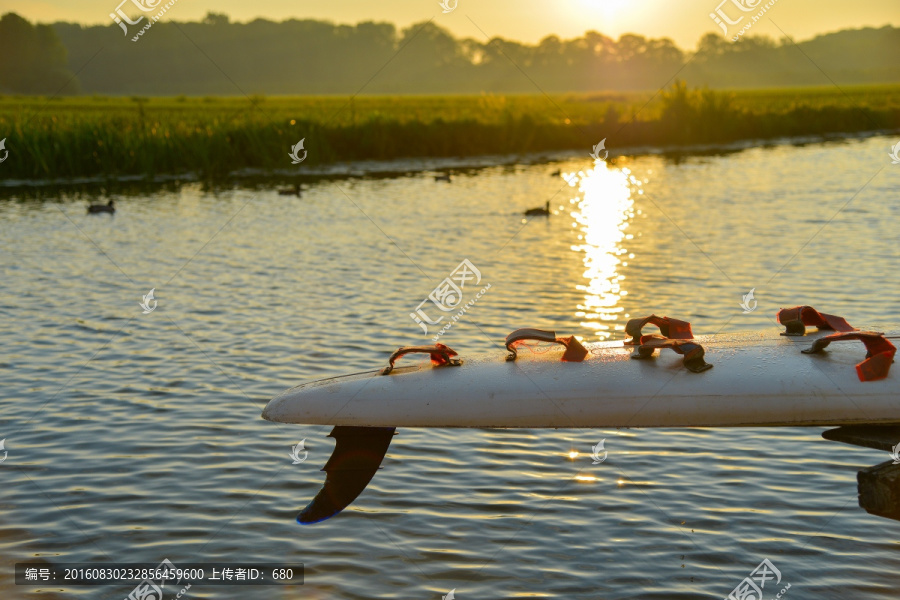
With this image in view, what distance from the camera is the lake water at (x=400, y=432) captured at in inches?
199

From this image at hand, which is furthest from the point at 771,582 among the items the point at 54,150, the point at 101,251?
the point at 54,150

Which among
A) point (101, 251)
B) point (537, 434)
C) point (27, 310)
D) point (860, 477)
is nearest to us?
point (860, 477)

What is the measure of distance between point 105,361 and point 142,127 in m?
20.4

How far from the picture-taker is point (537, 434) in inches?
278

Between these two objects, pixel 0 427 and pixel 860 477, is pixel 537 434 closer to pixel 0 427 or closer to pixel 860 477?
pixel 860 477
